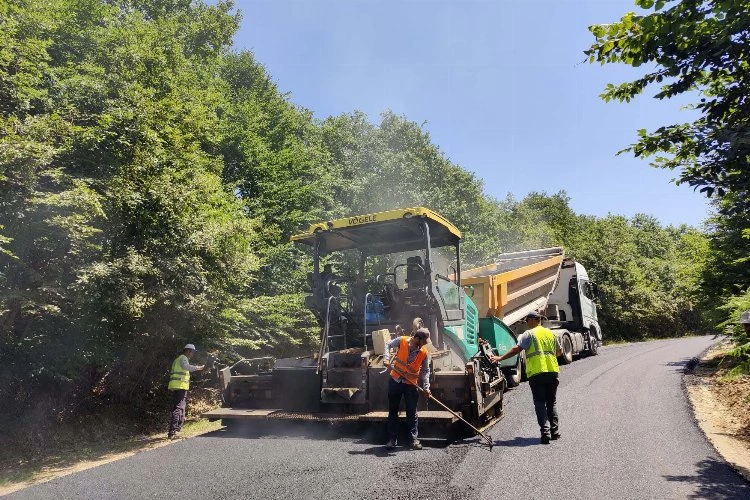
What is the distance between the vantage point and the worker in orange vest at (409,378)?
17.9 feet

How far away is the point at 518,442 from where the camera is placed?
5.44m

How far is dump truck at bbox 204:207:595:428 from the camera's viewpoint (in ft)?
19.5

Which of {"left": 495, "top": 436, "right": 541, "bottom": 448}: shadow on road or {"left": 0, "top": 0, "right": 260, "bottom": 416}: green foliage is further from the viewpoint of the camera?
{"left": 0, "top": 0, "right": 260, "bottom": 416}: green foliage

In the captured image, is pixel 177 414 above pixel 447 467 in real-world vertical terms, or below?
above

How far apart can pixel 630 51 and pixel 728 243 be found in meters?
9.61

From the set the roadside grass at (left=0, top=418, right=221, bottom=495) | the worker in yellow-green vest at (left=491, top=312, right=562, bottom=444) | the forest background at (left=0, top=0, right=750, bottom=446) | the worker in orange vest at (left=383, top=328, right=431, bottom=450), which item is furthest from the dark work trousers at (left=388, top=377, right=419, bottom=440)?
the forest background at (left=0, top=0, right=750, bottom=446)

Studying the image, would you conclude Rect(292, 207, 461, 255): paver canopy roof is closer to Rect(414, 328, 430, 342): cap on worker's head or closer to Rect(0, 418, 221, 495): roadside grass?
Rect(414, 328, 430, 342): cap on worker's head

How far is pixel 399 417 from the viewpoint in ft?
18.7

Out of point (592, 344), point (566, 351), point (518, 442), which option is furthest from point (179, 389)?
point (592, 344)

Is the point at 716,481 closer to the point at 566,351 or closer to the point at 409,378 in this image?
the point at 409,378

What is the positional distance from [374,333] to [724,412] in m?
5.67

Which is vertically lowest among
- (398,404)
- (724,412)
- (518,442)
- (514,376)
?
(518,442)

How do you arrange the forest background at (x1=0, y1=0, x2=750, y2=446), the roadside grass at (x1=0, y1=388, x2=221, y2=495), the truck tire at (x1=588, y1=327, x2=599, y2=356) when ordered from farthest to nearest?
the truck tire at (x1=588, y1=327, x2=599, y2=356) → the forest background at (x1=0, y1=0, x2=750, y2=446) → the roadside grass at (x1=0, y1=388, x2=221, y2=495)

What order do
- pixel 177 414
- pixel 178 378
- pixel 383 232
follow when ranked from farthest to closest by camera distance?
1. pixel 178 378
2. pixel 177 414
3. pixel 383 232
